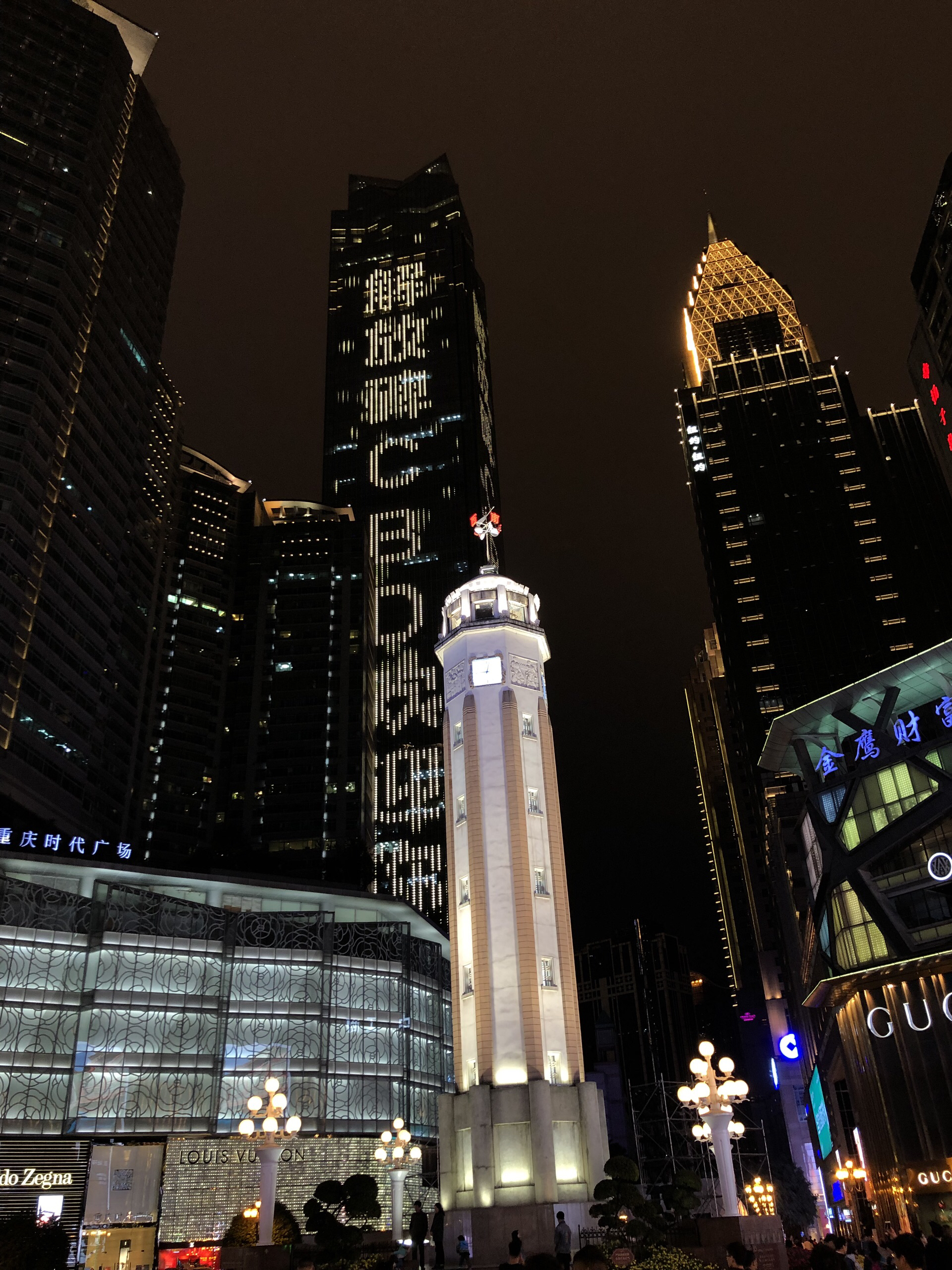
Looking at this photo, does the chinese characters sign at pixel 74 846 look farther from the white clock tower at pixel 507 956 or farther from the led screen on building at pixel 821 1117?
the led screen on building at pixel 821 1117

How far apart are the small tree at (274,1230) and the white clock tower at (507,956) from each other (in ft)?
28.8

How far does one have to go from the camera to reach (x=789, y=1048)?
397ft

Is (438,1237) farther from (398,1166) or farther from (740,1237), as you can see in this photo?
(740,1237)

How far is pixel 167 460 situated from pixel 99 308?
29.2m

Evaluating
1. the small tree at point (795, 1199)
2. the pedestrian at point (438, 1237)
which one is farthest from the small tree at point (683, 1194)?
the small tree at point (795, 1199)

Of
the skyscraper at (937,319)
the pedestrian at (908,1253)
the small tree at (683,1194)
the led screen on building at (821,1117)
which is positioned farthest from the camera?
the skyscraper at (937,319)

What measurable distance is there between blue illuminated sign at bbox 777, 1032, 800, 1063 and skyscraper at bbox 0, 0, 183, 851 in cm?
8312

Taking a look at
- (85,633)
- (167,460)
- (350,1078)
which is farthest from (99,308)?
(350,1078)

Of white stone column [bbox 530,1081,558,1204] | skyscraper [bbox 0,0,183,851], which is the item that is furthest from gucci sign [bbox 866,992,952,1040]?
skyscraper [bbox 0,0,183,851]

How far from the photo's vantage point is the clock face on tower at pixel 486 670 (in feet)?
186

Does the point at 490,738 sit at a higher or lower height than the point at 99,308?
lower

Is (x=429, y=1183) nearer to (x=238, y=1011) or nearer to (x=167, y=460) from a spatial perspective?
(x=238, y=1011)

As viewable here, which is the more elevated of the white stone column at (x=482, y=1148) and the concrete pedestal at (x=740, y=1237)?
the white stone column at (x=482, y=1148)

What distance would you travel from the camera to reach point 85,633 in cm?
11469
